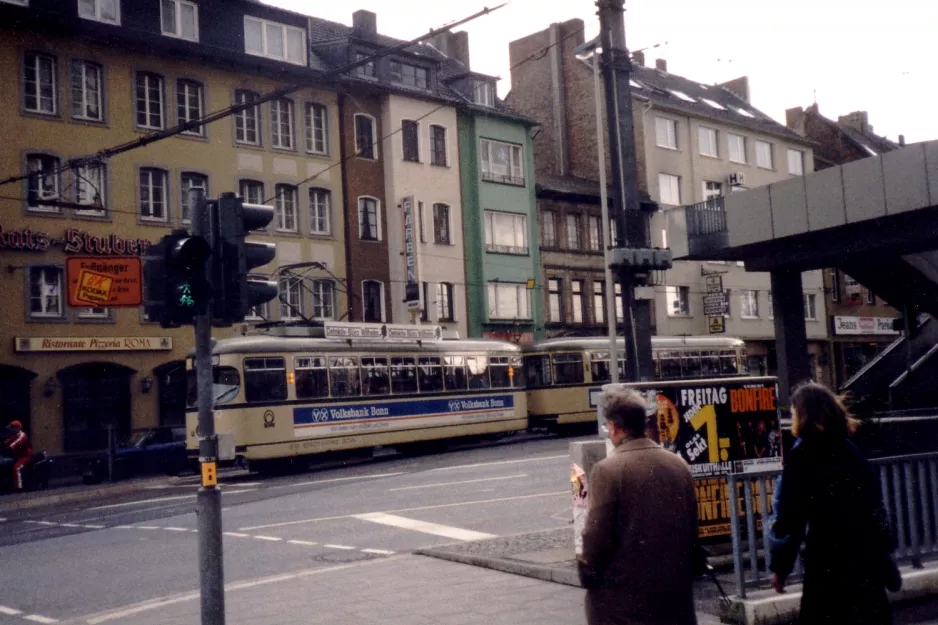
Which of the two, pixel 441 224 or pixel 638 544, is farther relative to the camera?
pixel 441 224

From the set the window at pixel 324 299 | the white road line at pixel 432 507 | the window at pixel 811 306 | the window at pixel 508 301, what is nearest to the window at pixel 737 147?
the window at pixel 811 306

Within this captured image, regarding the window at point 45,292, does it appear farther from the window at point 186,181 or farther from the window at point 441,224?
the window at point 441,224

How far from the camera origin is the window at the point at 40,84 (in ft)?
101

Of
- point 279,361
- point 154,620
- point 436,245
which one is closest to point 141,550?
point 154,620

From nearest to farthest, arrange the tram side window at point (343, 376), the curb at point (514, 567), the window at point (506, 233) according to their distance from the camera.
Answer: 1. the curb at point (514, 567)
2. the tram side window at point (343, 376)
3. the window at point (506, 233)

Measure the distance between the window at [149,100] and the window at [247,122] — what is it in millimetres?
2679

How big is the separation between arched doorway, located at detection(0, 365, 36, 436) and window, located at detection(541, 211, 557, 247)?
2341 cm

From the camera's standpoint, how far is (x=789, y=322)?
22.4m

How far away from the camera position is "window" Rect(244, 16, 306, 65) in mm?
36531

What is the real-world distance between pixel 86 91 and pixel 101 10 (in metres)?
2.51

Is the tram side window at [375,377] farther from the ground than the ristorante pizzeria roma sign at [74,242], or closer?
closer

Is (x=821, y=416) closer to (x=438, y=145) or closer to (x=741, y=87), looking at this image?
(x=438, y=145)

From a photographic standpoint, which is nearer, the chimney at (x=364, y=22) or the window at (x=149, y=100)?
the window at (x=149, y=100)

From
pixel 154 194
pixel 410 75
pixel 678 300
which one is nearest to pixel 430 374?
pixel 154 194
